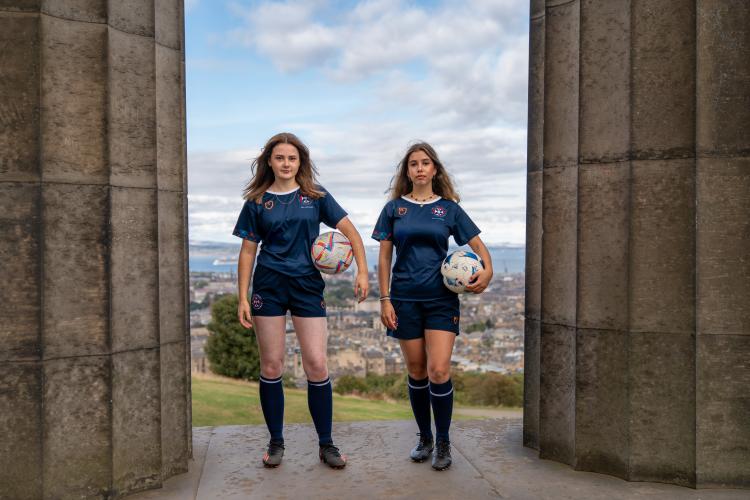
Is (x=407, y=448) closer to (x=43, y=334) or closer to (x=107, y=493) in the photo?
(x=107, y=493)

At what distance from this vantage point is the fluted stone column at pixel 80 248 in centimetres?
404

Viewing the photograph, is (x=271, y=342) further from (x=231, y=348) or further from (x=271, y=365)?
(x=231, y=348)

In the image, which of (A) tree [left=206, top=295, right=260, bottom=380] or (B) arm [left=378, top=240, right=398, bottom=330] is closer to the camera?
(B) arm [left=378, top=240, right=398, bottom=330]

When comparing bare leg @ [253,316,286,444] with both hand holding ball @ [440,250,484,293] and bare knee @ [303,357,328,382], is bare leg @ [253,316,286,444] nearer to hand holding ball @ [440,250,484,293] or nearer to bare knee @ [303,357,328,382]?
bare knee @ [303,357,328,382]

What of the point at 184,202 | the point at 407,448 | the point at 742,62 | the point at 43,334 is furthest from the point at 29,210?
the point at 742,62

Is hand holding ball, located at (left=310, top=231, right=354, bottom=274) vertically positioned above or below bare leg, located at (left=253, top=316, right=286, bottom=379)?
above

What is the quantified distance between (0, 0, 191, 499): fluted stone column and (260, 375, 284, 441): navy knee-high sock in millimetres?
715

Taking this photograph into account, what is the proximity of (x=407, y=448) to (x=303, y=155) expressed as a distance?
2.38 m

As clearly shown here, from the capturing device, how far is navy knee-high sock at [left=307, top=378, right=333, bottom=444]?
15.7ft

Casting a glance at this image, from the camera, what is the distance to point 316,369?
4.72 meters

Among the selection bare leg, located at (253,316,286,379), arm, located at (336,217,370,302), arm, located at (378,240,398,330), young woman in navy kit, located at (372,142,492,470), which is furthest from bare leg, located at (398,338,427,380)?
bare leg, located at (253,316,286,379)

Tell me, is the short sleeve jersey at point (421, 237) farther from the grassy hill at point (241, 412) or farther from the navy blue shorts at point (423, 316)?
the grassy hill at point (241, 412)

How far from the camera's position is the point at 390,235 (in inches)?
192

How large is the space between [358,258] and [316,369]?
83cm
